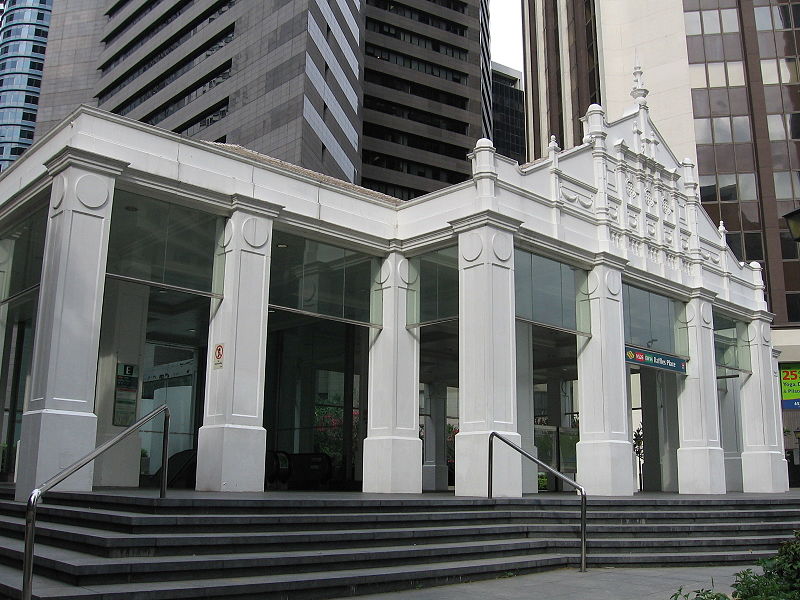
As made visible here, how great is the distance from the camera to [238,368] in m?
14.9

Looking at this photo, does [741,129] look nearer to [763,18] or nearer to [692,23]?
[763,18]

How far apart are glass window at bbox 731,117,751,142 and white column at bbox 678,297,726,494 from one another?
25.7m

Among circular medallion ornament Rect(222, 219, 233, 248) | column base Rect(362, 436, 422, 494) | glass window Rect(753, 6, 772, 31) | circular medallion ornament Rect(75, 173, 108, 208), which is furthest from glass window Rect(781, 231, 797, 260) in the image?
circular medallion ornament Rect(75, 173, 108, 208)

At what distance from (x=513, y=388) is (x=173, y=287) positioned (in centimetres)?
686

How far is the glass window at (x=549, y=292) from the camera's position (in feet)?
56.7

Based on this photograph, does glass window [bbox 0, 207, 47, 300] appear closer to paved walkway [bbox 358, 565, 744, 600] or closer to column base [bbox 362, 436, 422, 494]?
column base [bbox 362, 436, 422, 494]

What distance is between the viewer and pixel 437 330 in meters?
21.2

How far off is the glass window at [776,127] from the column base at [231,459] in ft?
128

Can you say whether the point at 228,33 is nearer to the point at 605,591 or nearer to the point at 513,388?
the point at 513,388

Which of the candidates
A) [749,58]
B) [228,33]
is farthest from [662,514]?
[228,33]

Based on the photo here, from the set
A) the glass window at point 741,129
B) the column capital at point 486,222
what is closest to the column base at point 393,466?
the column capital at point 486,222

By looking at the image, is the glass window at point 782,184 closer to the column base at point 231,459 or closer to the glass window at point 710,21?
the glass window at point 710,21

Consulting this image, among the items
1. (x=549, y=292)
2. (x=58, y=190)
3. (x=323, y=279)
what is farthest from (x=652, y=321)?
(x=58, y=190)

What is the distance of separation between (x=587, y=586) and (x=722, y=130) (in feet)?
134
